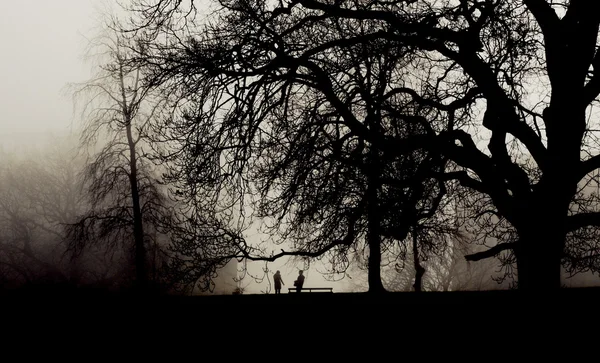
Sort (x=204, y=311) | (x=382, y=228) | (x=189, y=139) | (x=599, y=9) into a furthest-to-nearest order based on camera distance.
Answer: (x=382, y=228) < (x=189, y=139) < (x=599, y=9) < (x=204, y=311)

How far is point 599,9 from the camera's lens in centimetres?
888

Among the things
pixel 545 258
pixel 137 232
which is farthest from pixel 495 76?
pixel 137 232

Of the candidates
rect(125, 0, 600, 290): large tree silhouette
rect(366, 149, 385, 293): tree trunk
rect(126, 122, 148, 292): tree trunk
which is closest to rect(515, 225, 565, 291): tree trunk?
rect(125, 0, 600, 290): large tree silhouette

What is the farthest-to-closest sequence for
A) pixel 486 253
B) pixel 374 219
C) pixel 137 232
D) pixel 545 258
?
pixel 137 232
pixel 374 219
pixel 486 253
pixel 545 258

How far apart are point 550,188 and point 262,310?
4.89 meters

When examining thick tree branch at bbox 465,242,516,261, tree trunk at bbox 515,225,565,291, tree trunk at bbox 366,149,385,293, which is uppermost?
tree trunk at bbox 366,149,385,293

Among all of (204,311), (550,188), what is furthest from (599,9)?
(204,311)

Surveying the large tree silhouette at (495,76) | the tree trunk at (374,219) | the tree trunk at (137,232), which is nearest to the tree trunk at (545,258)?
the large tree silhouette at (495,76)

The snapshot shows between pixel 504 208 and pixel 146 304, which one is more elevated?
pixel 504 208

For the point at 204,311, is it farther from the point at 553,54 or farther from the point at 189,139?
the point at 553,54

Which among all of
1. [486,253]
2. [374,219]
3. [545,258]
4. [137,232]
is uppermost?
[137,232]

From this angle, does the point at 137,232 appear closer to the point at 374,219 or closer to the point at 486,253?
the point at 374,219

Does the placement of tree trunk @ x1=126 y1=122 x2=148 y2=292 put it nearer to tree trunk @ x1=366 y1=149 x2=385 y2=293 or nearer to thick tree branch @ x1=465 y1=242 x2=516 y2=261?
tree trunk @ x1=366 y1=149 x2=385 y2=293

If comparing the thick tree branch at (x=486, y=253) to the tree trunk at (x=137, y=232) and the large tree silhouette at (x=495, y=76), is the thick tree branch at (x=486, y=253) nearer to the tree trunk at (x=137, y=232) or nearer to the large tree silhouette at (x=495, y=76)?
the large tree silhouette at (x=495, y=76)
